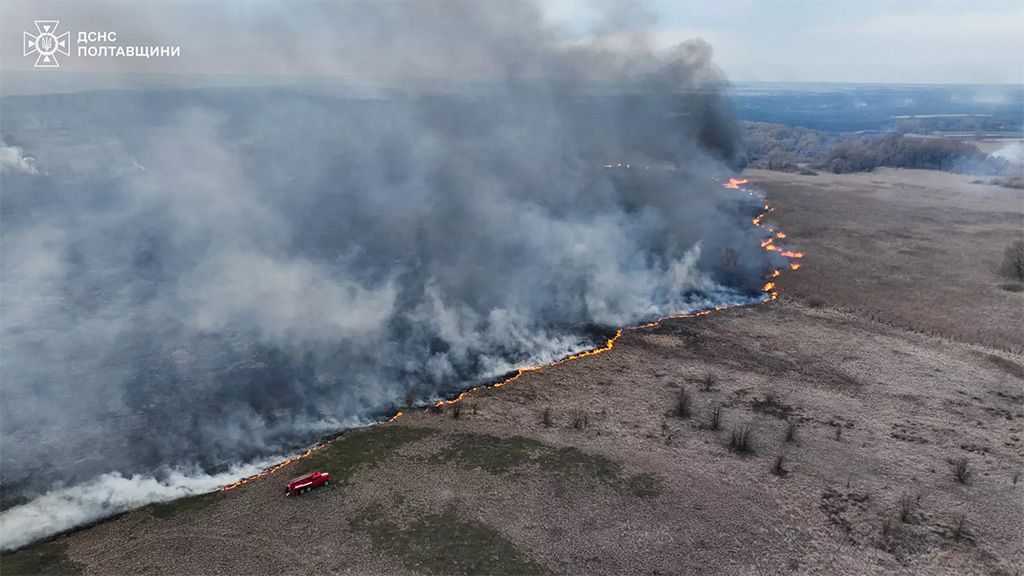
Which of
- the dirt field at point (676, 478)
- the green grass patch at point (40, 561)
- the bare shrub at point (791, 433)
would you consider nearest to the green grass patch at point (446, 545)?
the dirt field at point (676, 478)

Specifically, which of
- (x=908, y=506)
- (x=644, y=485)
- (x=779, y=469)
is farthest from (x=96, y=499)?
(x=908, y=506)

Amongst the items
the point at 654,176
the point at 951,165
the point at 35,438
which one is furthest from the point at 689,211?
the point at 951,165

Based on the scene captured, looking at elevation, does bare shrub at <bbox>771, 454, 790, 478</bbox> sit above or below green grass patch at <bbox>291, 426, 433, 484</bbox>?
below

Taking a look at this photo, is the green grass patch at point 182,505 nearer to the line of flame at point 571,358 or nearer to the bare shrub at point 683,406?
the line of flame at point 571,358

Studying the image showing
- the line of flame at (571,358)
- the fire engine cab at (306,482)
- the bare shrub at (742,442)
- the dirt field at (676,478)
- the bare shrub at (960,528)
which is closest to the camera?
the dirt field at (676,478)

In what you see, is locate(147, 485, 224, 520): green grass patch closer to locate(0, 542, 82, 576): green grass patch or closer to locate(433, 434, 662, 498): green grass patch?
locate(0, 542, 82, 576): green grass patch

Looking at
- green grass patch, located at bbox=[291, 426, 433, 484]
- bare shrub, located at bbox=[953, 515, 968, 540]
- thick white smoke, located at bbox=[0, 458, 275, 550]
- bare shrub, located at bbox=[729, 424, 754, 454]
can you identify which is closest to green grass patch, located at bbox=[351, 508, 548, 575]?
green grass patch, located at bbox=[291, 426, 433, 484]
